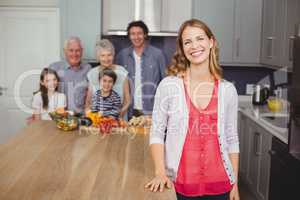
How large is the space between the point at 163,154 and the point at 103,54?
1.95 metres

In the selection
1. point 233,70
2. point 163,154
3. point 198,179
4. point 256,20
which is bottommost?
point 198,179

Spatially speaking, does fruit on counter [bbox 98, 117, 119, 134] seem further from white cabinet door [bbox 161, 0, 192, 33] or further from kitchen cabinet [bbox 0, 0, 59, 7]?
kitchen cabinet [bbox 0, 0, 59, 7]

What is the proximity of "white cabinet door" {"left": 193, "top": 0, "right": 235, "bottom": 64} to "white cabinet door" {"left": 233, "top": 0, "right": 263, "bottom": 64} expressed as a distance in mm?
61

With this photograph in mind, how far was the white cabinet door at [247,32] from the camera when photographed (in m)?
4.06

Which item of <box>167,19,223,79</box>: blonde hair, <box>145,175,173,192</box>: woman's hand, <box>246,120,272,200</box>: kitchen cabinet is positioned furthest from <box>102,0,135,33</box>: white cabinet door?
<box>145,175,173,192</box>: woman's hand

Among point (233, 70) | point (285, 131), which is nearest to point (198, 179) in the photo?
point (285, 131)

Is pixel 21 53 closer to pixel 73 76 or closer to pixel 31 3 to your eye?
pixel 31 3

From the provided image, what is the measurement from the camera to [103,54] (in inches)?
136

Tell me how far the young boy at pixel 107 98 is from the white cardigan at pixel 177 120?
1609 millimetres

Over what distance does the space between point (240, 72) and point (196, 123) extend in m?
2.96

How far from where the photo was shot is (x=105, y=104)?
3293 mm

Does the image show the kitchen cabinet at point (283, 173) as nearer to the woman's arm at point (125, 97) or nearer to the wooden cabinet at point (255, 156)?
the wooden cabinet at point (255, 156)

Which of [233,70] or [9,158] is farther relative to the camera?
[233,70]

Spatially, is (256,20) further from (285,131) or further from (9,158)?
(9,158)
